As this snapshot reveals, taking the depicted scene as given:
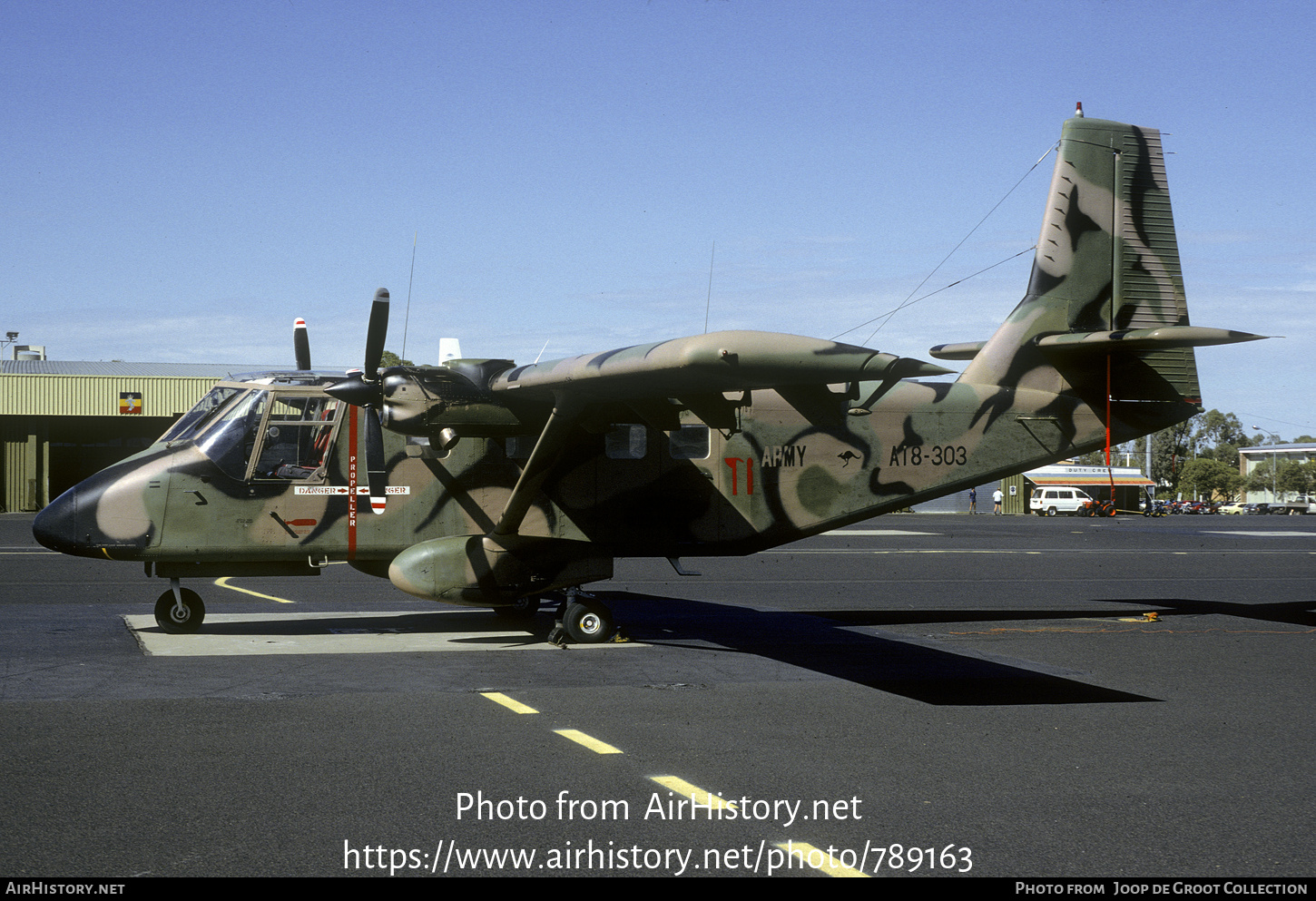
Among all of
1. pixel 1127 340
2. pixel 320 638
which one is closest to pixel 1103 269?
pixel 1127 340

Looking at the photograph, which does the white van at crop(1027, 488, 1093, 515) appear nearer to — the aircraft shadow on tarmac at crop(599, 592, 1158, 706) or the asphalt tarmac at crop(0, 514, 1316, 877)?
the asphalt tarmac at crop(0, 514, 1316, 877)

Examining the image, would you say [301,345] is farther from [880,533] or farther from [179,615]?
[880,533]

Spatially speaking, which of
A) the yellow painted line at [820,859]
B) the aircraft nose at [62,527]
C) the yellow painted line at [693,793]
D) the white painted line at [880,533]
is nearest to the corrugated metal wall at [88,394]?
the white painted line at [880,533]

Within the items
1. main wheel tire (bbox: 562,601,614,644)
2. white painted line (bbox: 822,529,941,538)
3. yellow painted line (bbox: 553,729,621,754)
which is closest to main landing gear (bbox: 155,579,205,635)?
main wheel tire (bbox: 562,601,614,644)

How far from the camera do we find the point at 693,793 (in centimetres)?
684

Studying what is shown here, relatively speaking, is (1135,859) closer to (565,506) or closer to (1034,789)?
(1034,789)

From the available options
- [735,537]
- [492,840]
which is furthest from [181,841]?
[735,537]

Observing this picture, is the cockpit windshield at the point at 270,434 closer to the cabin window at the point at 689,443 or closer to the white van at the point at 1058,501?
the cabin window at the point at 689,443

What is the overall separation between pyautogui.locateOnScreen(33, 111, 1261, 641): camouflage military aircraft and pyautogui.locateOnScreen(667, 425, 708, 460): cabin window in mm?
27

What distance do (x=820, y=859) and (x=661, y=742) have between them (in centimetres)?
278

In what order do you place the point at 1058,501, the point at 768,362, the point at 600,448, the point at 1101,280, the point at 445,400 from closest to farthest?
the point at 768,362 < the point at 445,400 < the point at 600,448 < the point at 1101,280 < the point at 1058,501

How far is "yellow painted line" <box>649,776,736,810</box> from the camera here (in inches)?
260

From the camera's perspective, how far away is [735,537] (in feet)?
48.6

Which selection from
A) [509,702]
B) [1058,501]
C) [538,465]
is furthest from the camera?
[1058,501]
